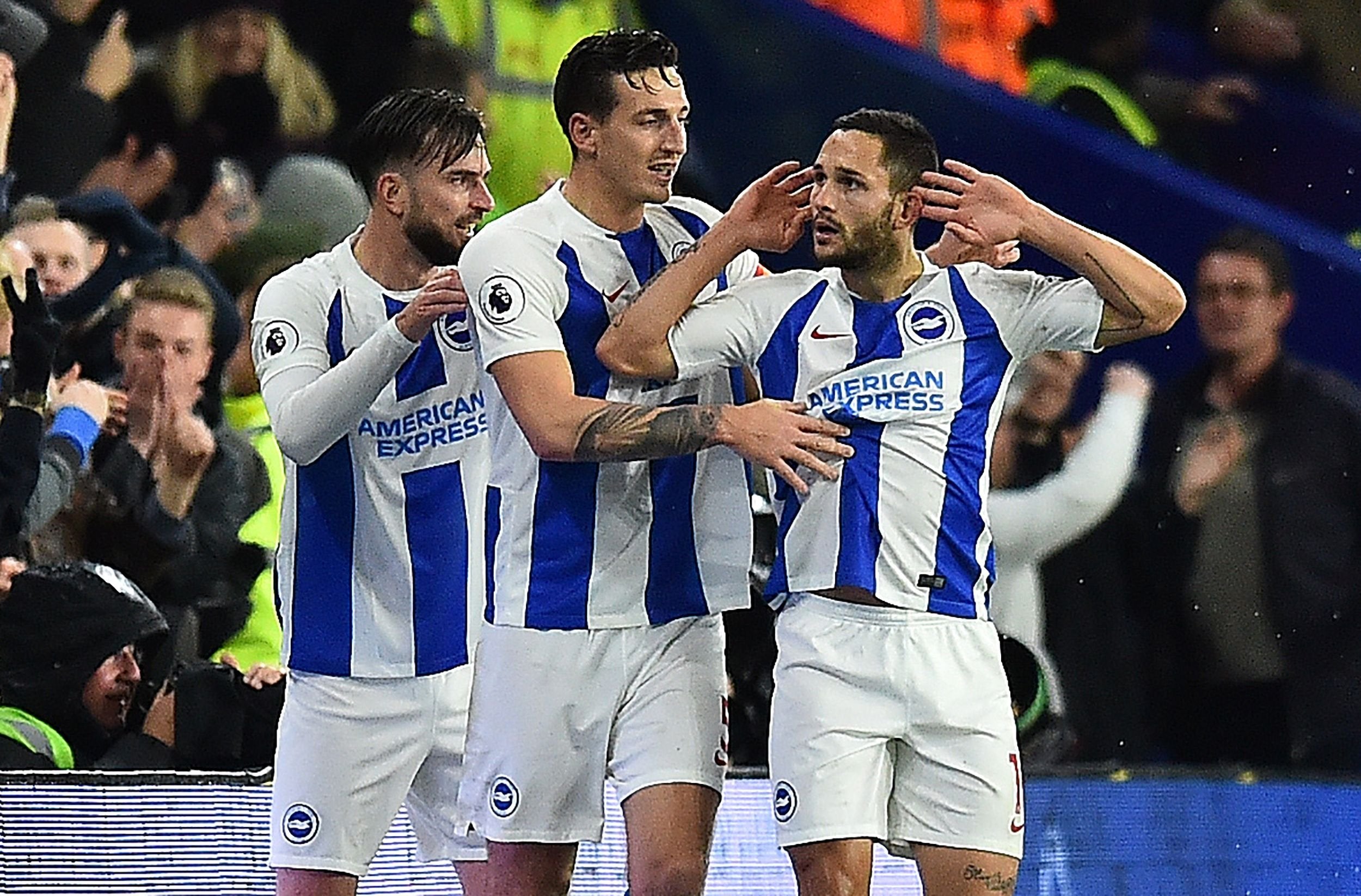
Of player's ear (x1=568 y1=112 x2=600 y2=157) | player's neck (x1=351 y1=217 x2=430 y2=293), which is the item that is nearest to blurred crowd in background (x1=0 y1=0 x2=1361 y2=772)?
player's neck (x1=351 y1=217 x2=430 y2=293)

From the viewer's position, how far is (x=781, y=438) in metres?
3.70

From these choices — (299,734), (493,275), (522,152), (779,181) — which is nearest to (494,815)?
(299,734)

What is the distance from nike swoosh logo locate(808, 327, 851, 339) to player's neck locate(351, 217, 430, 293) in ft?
2.92

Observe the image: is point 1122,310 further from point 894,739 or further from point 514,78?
point 514,78

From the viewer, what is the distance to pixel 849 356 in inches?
151

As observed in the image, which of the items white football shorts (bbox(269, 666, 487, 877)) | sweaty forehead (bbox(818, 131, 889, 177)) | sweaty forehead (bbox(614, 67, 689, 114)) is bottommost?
white football shorts (bbox(269, 666, 487, 877))

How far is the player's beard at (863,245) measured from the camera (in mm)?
3811

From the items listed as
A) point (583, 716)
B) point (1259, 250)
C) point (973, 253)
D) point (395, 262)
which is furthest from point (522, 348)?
point (1259, 250)

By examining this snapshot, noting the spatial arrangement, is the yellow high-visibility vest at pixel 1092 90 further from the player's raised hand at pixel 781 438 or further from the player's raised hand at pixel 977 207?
the player's raised hand at pixel 781 438

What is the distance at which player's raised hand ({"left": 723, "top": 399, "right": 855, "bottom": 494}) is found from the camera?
3691 mm

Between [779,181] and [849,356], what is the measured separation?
0.35 m

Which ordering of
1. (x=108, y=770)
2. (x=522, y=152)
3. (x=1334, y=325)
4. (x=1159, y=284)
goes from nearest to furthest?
(x=1159, y=284)
(x=108, y=770)
(x=522, y=152)
(x=1334, y=325)

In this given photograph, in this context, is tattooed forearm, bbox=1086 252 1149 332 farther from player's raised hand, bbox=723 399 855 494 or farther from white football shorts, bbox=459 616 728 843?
white football shorts, bbox=459 616 728 843

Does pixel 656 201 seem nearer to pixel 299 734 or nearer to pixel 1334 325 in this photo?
pixel 299 734
